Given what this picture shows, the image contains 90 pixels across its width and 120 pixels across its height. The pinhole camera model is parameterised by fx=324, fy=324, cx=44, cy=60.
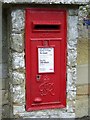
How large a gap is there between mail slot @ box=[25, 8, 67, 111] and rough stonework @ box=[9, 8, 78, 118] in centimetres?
6

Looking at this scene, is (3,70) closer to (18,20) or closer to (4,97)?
(4,97)

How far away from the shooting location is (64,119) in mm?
3920

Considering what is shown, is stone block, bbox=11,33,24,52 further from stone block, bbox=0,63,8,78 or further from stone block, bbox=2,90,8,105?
stone block, bbox=2,90,8,105

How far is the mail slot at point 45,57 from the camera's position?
3.62 m

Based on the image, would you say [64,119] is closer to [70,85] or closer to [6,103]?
[70,85]

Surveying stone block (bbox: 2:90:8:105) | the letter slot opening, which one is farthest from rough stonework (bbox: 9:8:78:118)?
stone block (bbox: 2:90:8:105)

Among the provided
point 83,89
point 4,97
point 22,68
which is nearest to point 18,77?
point 22,68

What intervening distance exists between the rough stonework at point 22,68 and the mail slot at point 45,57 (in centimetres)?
6

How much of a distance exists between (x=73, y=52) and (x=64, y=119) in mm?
820

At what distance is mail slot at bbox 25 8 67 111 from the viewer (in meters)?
3.62

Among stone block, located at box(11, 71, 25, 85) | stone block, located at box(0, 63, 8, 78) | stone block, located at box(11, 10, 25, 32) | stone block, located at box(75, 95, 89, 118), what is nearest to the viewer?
stone block, located at box(11, 10, 25, 32)

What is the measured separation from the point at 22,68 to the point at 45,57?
0.29 meters

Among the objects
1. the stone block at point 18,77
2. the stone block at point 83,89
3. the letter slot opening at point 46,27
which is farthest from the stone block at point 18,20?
the stone block at point 83,89

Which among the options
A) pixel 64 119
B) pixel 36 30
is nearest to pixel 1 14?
pixel 36 30
